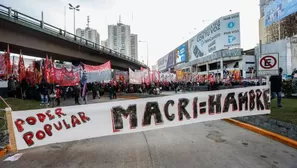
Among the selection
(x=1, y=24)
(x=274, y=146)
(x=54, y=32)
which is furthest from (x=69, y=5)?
(x=274, y=146)

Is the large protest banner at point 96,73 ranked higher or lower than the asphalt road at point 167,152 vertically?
higher

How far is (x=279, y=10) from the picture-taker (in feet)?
90.3

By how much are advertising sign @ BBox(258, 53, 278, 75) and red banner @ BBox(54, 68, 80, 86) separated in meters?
15.8

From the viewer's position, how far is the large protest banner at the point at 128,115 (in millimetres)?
5539

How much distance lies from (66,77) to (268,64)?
16.5 meters

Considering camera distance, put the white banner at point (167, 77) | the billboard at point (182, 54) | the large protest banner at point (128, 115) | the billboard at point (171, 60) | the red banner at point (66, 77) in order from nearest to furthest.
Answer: the large protest banner at point (128, 115), the red banner at point (66, 77), the white banner at point (167, 77), the billboard at point (182, 54), the billboard at point (171, 60)

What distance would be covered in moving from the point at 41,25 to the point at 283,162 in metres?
21.8

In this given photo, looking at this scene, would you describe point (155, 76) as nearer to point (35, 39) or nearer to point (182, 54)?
point (35, 39)

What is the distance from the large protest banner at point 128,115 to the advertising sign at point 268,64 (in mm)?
1102

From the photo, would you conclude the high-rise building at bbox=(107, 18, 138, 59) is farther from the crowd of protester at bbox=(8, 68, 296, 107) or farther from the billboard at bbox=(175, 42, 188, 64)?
the crowd of protester at bbox=(8, 68, 296, 107)

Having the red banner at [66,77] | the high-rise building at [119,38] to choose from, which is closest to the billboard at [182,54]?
the high-rise building at [119,38]

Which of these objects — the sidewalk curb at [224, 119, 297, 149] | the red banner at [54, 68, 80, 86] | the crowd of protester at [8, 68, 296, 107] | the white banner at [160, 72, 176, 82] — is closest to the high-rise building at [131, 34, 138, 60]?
the crowd of protester at [8, 68, 296, 107]

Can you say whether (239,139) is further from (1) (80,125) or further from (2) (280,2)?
(2) (280,2)

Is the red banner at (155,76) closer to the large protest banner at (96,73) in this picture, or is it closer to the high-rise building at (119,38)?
the large protest banner at (96,73)
